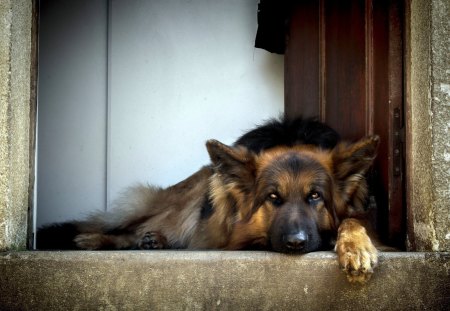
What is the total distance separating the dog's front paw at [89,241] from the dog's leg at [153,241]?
30 cm

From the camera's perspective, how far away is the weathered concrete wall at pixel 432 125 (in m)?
3.62

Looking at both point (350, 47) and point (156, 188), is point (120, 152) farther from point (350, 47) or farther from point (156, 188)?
point (350, 47)

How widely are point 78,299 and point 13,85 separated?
4.13ft

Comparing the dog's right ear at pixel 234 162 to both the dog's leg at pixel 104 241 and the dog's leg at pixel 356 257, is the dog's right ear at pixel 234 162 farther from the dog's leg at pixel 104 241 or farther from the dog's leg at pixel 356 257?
the dog's leg at pixel 104 241

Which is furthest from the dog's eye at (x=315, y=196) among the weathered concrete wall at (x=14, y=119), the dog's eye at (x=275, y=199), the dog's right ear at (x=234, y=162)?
the weathered concrete wall at (x=14, y=119)

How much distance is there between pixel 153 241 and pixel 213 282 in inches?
59.5

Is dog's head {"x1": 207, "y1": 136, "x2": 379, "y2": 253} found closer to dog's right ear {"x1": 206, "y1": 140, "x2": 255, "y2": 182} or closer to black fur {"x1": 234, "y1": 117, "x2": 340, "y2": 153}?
dog's right ear {"x1": 206, "y1": 140, "x2": 255, "y2": 182}

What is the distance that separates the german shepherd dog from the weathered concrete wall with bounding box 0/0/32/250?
108 centimetres

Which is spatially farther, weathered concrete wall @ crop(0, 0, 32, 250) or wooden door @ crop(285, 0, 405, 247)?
wooden door @ crop(285, 0, 405, 247)

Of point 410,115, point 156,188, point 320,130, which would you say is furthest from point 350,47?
point 156,188

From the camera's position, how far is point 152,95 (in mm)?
6047

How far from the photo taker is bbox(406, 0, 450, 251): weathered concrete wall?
3615 mm

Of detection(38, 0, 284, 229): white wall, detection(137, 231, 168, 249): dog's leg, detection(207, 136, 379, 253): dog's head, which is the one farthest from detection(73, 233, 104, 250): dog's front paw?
detection(207, 136, 379, 253): dog's head

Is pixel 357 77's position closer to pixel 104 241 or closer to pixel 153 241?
pixel 153 241
